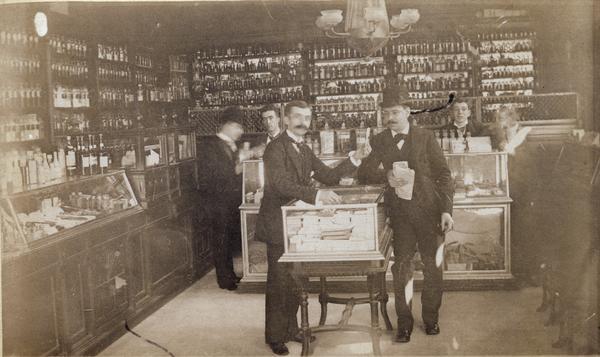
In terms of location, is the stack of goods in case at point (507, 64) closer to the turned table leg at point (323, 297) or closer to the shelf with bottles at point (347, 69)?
the shelf with bottles at point (347, 69)

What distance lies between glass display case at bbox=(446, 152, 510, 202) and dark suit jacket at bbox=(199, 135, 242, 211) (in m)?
1.73

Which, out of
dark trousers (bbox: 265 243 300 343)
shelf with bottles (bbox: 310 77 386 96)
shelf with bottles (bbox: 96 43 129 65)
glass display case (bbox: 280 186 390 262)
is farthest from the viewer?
shelf with bottles (bbox: 310 77 386 96)

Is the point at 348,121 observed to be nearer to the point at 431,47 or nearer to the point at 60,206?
the point at 431,47

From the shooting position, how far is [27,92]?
4012 mm

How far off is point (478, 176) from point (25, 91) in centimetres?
326

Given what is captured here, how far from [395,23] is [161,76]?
2.47 m

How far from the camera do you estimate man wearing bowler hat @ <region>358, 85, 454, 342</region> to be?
11.2ft

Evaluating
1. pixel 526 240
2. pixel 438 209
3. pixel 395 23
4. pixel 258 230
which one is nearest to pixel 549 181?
pixel 526 240

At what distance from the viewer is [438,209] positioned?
350 centimetres

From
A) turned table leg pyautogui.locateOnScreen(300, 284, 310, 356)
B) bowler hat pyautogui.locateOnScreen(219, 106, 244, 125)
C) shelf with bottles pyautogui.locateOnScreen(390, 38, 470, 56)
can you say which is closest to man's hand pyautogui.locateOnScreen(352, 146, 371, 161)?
turned table leg pyautogui.locateOnScreen(300, 284, 310, 356)

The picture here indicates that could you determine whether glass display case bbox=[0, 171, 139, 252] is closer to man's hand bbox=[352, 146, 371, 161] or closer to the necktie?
man's hand bbox=[352, 146, 371, 161]

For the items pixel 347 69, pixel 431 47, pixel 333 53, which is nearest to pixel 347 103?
pixel 347 69

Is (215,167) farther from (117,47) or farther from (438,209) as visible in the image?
(438,209)

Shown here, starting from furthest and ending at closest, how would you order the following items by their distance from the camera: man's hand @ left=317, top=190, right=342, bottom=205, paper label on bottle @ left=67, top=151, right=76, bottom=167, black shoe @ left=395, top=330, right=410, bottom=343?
paper label on bottle @ left=67, top=151, right=76, bottom=167 → black shoe @ left=395, top=330, right=410, bottom=343 → man's hand @ left=317, top=190, right=342, bottom=205
